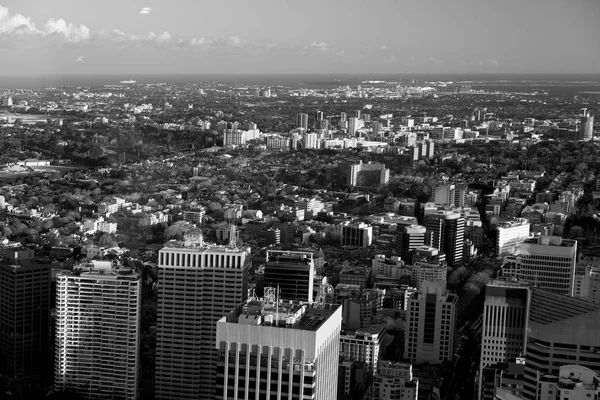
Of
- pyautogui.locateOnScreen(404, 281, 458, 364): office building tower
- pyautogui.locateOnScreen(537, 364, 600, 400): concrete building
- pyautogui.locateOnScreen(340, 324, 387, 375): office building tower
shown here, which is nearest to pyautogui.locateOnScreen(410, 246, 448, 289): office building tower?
pyautogui.locateOnScreen(404, 281, 458, 364): office building tower

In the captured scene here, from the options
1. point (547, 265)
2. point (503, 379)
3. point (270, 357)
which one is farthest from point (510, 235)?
point (270, 357)

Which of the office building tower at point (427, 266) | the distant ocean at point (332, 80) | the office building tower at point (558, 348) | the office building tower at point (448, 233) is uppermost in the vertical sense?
the distant ocean at point (332, 80)

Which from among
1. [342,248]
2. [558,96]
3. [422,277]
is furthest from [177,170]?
[558,96]

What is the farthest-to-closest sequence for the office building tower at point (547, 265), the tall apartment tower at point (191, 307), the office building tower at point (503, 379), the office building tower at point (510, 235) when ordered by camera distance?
the office building tower at point (510, 235) < the office building tower at point (547, 265) < the tall apartment tower at point (191, 307) < the office building tower at point (503, 379)

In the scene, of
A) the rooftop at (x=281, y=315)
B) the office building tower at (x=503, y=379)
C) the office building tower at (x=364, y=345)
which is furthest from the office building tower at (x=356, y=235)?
the rooftop at (x=281, y=315)

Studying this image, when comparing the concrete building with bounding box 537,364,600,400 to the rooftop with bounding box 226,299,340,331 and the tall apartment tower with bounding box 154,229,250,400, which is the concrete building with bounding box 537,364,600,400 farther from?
the tall apartment tower with bounding box 154,229,250,400

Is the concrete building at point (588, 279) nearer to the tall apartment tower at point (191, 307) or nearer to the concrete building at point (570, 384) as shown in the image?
the concrete building at point (570, 384)

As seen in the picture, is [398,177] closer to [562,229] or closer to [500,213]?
[500,213]
